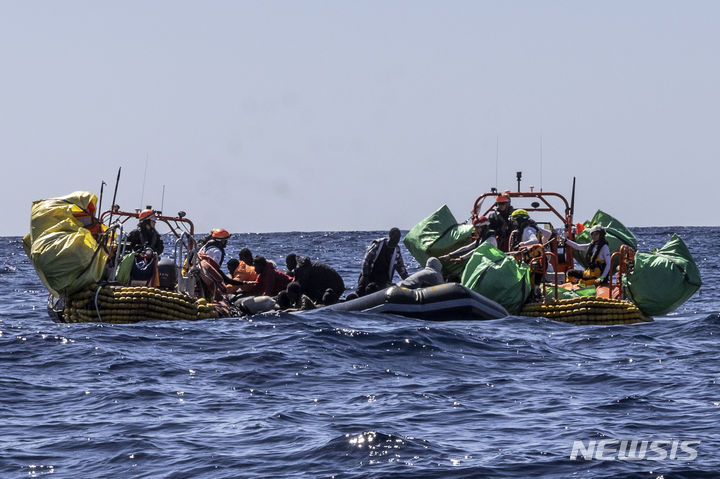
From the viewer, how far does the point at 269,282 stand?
17.5 m

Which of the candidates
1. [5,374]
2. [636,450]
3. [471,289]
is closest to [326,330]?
[471,289]

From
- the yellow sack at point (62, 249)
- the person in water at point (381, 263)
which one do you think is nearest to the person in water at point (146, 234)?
the yellow sack at point (62, 249)

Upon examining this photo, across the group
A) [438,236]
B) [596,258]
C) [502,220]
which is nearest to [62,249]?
[438,236]

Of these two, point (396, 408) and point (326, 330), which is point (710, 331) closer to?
point (326, 330)

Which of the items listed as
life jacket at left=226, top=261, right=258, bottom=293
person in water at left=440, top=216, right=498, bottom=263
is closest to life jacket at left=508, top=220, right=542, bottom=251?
person in water at left=440, top=216, right=498, bottom=263

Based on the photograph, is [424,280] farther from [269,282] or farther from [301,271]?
[269,282]

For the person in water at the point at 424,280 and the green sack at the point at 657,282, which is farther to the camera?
the green sack at the point at 657,282

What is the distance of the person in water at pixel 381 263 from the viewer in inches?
645

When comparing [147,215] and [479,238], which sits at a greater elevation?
[147,215]

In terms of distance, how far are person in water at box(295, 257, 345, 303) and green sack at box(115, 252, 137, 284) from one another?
8.16ft

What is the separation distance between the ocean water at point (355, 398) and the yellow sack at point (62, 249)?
2.41 feet

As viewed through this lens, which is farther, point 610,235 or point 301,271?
point 610,235

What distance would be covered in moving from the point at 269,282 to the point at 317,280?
1.02 meters

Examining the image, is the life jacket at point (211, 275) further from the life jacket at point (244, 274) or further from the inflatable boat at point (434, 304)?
the inflatable boat at point (434, 304)
